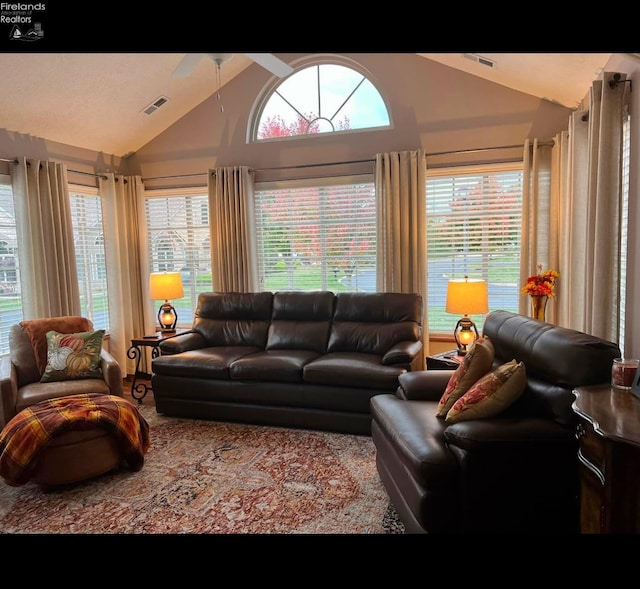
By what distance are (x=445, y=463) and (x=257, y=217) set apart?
3928mm

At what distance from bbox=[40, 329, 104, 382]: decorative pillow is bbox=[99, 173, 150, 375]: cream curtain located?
1.55 m

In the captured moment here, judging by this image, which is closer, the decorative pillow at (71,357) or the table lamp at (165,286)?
the decorative pillow at (71,357)

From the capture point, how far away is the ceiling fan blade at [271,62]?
2942mm

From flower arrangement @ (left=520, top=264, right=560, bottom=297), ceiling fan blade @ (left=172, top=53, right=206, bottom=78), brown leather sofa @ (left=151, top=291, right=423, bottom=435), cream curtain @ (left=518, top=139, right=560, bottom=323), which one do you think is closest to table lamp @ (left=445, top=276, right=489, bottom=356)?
flower arrangement @ (left=520, top=264, right=560, bottom=297)

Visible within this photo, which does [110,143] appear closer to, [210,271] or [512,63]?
[210,271]

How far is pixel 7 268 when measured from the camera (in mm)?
4250

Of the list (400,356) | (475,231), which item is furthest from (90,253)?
(475,231)

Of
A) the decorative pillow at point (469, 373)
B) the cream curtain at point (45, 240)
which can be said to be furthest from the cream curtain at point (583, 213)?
the cream curtain at point (45, 240)

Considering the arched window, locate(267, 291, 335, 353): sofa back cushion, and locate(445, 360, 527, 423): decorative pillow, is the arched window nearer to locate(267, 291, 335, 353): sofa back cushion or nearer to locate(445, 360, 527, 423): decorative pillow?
locate(267, 291, 335, 353): sofa back cushion

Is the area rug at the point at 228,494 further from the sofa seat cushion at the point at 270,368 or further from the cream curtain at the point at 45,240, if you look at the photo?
the cream curtain at the point at 45,240

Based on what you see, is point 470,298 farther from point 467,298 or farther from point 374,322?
point 374,322

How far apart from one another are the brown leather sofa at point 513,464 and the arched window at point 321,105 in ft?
11.2

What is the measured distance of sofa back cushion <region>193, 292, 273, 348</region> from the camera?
454 centimetres

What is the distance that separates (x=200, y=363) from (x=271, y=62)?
7.92 feet
